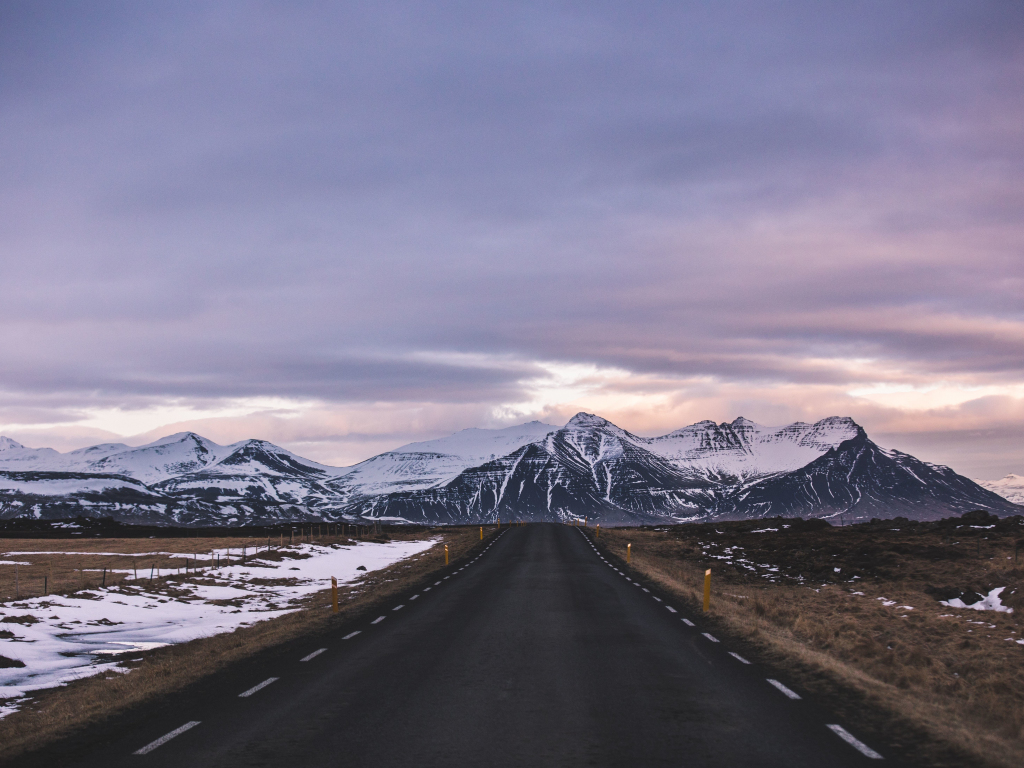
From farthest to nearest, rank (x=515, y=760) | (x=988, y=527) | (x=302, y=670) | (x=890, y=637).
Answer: (x=988, y=527) < (x=890, y=637) < (x=302, y=670) < (x=515, y=760)

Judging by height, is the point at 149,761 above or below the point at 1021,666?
above

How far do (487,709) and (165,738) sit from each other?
4.00 metres

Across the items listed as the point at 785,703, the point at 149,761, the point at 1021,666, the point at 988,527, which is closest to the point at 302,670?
the point at 149,761

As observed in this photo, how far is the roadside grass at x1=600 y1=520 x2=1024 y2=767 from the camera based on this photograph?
11484 mm

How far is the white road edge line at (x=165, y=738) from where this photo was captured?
9.30 m

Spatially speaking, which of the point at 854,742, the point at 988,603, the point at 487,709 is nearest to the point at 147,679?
the point at 487,709

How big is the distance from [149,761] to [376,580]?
31048mm

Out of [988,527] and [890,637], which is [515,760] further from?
[988,527]

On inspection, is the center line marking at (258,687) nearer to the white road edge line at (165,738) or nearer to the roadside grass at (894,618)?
the white road edge line at (165,738)

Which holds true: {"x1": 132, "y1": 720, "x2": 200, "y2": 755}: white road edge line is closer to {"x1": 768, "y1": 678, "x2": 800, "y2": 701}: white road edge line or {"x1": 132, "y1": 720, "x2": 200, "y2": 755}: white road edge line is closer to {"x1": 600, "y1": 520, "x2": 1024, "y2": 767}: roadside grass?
{"x1": 768, "y1": 678, "x2": 800, "y2": 701}: white road edge line

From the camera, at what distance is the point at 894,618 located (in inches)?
1049

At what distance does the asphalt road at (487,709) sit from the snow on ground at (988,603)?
16.4m

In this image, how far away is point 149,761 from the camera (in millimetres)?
8836

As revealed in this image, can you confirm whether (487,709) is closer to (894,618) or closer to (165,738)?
(165,738)
